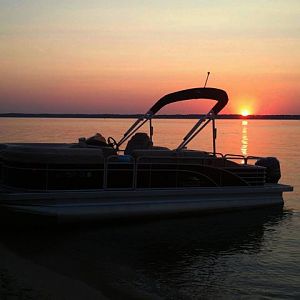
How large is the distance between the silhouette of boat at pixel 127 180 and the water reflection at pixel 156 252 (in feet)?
1.30

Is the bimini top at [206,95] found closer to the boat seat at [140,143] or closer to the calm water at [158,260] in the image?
the boat seat at [140,143]

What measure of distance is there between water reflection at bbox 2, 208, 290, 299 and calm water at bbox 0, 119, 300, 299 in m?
0.01

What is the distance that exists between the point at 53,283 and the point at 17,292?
55cm

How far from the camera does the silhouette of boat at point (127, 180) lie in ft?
30.0

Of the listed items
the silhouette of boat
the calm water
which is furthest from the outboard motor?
the calm water

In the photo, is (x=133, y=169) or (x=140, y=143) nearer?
(x=133, y=169)

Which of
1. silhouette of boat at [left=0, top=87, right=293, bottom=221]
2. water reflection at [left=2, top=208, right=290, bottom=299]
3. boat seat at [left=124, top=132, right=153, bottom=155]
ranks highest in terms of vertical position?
boat seat at [left=124, top=132, right=153, bottom=155]

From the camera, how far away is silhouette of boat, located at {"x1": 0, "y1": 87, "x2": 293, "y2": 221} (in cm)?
915

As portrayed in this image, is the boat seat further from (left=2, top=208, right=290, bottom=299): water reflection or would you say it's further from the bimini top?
(left=2, top=208, right=290, bottom=299): water reflection

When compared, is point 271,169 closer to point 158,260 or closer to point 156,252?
point 156,252

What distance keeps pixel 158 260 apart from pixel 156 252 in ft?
1.57

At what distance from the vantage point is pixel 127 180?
10.0 meters

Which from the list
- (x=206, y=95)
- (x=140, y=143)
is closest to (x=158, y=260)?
(x=140, y=143)

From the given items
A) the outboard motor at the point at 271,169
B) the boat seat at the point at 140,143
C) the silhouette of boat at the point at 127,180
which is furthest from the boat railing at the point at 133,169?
the outboard motor at the point at 271,169
